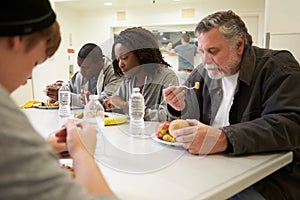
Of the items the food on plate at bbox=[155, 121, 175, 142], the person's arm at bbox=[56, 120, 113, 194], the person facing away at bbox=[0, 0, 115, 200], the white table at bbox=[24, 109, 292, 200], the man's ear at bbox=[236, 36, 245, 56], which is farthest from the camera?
the man's ear at bbox=[236, 36, 245, 56]

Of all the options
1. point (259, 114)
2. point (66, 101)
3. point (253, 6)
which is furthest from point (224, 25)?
point (253, 6)

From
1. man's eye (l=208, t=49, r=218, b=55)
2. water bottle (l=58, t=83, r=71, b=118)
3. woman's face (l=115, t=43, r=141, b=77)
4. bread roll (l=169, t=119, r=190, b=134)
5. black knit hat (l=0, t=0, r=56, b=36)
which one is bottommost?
water bottle (l=58, t=83, r=71, b=118)

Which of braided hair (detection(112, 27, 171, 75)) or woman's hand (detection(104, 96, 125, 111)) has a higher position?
braided hair (detection(112, 27, 171, 75))

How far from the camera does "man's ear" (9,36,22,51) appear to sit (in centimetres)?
44

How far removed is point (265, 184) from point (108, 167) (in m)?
0.55

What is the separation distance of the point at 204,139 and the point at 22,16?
715 millimetres

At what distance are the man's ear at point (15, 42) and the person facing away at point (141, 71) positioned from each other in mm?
1164

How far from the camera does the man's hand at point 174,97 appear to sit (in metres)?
1.36

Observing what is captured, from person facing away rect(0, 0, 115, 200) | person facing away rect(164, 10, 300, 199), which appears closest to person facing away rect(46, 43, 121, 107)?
person facing away rect(164, 10, 300, 199)

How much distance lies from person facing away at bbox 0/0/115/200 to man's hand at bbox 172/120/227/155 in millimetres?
481

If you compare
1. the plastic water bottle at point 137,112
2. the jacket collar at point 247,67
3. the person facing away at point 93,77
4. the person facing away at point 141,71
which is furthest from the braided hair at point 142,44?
the jacket collar at point 247,67

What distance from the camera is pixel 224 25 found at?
48.0 inches

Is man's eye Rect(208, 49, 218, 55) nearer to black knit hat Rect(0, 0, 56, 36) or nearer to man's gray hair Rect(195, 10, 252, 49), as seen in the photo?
man's gray hair Rect(195, 10, 252, 49)

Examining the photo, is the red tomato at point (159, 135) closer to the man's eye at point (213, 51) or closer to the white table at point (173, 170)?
the white table at point (173, 170)
